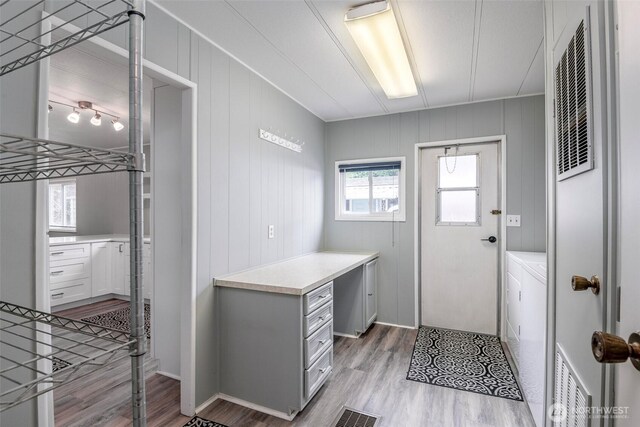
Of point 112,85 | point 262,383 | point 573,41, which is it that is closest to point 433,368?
point 262,383

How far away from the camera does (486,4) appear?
177 centimetres

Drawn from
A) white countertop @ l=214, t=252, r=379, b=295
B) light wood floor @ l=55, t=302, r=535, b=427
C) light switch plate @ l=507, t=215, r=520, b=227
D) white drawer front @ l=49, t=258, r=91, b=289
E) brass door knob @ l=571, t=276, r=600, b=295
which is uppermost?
light switch plate @ l=507, t=215, r=520, b=227

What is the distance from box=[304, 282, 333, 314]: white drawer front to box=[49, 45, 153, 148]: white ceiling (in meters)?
1.69

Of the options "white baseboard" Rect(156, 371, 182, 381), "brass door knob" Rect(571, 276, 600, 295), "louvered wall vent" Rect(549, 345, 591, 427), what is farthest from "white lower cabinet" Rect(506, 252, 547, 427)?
"white baseboard" Rect(156, 371, 182, 381)

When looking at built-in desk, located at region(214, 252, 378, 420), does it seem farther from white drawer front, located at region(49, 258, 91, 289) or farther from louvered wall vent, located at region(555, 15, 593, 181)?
white drawer front, located at region(49, 258, 91, 289)

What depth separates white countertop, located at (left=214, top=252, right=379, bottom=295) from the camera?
2.02 m

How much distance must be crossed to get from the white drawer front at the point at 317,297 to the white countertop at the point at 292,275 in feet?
0.15

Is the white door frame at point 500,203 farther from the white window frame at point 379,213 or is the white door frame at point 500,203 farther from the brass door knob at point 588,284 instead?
the brass door knob at point 588,284

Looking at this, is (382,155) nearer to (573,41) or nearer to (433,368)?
(433,368)

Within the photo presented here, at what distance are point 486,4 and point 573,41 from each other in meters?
0.96

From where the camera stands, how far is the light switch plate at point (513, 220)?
314cm
